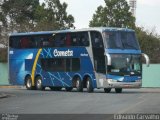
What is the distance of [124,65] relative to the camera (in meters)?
37.4

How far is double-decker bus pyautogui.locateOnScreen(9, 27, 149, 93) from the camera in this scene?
37.1 meters

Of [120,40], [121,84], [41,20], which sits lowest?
[121,84]

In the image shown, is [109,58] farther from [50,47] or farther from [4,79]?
[4,79]

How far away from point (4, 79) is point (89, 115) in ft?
131

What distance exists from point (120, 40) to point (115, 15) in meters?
36.9

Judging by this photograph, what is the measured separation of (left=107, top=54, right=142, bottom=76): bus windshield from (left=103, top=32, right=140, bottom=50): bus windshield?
0.58 m

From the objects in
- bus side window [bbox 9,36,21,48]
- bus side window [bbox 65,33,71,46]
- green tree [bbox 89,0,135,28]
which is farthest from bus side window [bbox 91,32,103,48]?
green tree [bbox 89,0,135,28]

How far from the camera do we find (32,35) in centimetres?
4297

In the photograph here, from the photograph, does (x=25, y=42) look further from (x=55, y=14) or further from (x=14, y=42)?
(x=55, y=14)

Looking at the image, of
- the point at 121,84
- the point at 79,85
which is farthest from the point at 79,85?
the point at 121,84

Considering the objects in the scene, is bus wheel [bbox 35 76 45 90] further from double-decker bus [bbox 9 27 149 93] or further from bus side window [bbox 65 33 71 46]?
bus side window [bbox 65 33 71 46]

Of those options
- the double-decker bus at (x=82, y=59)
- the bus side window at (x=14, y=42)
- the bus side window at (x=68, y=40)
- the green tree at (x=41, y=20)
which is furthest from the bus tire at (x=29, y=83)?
the green tree at (x=41, y=20)

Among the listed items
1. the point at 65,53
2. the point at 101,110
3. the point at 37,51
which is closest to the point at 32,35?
the point at 37,51

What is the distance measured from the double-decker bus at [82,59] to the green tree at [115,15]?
30.6 meters
